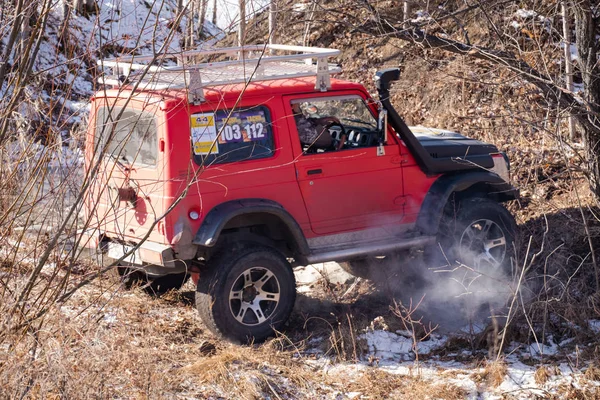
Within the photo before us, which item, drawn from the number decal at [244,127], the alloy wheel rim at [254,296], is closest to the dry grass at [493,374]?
the alloy wheel rim at [254,296]

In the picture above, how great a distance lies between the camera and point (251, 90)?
591cm

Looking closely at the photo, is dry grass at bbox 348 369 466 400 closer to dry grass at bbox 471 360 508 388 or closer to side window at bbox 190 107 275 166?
dry grass at bbox 471 360 508 388

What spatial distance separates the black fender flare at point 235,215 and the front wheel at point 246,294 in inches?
9.7

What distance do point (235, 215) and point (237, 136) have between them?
0.66 metres

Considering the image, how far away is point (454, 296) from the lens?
6.66m

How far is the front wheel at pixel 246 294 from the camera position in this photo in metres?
5.80

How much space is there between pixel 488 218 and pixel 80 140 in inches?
154

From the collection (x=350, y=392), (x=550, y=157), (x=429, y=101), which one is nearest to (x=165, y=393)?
(x=350, y=392)

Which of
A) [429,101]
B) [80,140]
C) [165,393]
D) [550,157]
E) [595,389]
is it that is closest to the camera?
[80,140]

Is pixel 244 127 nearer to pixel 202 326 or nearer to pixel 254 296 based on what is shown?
pixel 254 296

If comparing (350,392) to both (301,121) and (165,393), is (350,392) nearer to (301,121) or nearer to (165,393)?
(165,393)

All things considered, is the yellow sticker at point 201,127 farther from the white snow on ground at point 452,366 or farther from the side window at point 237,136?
the white snow on ground at point 452,366

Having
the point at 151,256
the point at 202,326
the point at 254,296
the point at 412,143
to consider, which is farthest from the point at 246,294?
the point at 412,143

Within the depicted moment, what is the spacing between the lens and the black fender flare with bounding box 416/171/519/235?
21.6 ft
